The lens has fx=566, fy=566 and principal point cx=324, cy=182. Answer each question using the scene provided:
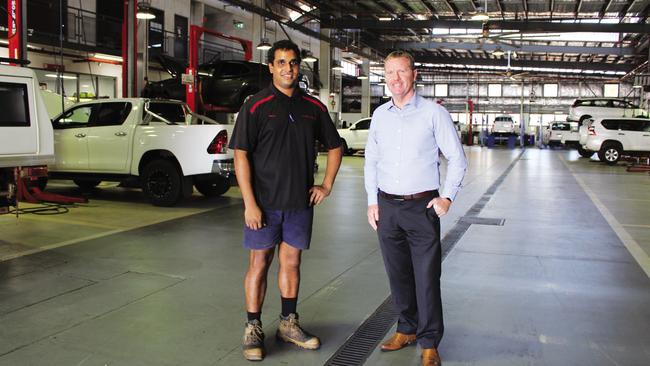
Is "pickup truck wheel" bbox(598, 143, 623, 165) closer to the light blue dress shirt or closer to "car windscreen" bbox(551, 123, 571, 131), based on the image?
"car windscreen" bbox(551, 123, 571, 131)

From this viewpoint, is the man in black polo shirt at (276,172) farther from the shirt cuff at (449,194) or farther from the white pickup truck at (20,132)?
the white pickup truck at (20,132)

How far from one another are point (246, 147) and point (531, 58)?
35678mm

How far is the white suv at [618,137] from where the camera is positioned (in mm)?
19328

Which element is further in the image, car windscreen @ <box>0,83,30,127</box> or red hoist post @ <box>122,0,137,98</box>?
red hoist post @ <box>122,0,137,98</box>

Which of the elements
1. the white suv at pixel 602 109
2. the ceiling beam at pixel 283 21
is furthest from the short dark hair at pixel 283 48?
the white suv at pixel 602 109

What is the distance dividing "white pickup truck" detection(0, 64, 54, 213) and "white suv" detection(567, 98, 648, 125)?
24.3 m

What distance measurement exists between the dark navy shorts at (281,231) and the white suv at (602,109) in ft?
83.6

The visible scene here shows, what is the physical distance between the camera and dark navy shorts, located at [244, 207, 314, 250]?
317 cm

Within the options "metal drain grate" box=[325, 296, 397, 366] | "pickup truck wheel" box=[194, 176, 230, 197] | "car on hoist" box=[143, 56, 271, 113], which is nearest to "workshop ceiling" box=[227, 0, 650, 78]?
"car on hoist" box=[143, 56, 271, 113]

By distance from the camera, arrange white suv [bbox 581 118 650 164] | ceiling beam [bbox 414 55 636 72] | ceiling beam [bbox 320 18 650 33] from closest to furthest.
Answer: white suv [bbox 581 118 650 164] < ceiling beam [bbox 320 18 650 33] < ceiling beam [bbox 414 55 636 72]

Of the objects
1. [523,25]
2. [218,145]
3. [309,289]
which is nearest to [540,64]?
[523,25]

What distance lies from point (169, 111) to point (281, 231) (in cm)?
688

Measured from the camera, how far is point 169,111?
9.53 m

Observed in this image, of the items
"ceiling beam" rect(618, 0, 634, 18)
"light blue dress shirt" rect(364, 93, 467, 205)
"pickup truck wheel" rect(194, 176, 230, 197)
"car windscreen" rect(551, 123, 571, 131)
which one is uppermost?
"ceiling beam" rect(618, 0, 634, 18)
